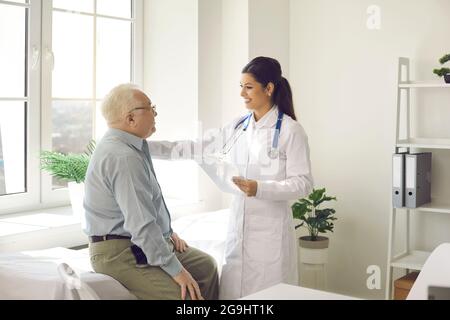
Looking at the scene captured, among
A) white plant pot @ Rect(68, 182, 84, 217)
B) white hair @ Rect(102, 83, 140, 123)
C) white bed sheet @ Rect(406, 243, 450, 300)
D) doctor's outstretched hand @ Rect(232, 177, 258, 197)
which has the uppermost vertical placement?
white hair @ Rect(102, 83, 140, 123)

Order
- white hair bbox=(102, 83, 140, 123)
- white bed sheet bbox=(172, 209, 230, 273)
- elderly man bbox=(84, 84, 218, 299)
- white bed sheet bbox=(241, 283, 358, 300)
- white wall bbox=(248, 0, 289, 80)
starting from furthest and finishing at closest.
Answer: white wall bbox=(248, 0, 289, 80), white bed sheet bbox=(172, 209, 230, 273), white hair bbox=(102, 83, 140, 123), elderly man bbox=(84, 84, 218, 299), white bed sheet bbox=(241, 283, 358, 300)

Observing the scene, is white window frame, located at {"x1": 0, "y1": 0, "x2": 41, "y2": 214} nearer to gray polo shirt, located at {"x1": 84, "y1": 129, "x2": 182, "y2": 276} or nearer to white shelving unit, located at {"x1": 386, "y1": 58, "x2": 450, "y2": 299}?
gray polo shirt, located at {"x1": 84, "y1": 129, "x2": 182, "y2": 276}

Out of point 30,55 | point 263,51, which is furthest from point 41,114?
point 263,51

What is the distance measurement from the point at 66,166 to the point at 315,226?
1418mm

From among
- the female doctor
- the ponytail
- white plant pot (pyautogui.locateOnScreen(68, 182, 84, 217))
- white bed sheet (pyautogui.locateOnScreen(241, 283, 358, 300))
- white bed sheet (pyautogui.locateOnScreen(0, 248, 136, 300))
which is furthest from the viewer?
white plant pot (pyautogui.locateOnScreen(68, 182, 84, 217))

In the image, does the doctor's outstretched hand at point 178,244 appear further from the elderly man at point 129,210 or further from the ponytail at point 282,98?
the ponytail at point 282,98

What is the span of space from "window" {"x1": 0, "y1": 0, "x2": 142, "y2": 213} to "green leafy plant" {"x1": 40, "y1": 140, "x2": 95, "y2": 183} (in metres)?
0.12

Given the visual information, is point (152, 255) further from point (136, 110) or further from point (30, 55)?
point (30, 55)

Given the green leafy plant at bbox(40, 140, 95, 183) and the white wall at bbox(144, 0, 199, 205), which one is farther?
the white wall at bbox(144, 0, 199, 205)

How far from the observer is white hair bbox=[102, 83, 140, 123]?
2293mm

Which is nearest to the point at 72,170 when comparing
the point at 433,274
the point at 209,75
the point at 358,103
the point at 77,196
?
the point at 77,196

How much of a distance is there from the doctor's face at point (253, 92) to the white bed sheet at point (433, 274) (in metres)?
0.89

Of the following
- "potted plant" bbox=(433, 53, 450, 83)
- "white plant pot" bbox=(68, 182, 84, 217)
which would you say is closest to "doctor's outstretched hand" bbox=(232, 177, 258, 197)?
"white plant pot" bbox=(68, 182, 84, 217)

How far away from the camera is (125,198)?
2.17m
